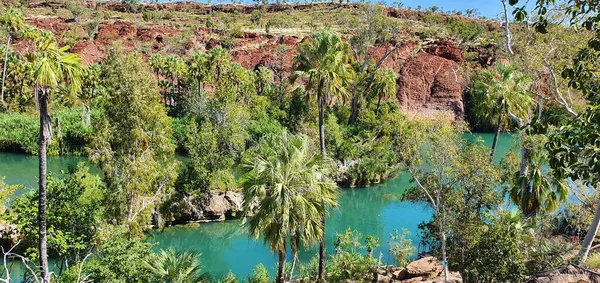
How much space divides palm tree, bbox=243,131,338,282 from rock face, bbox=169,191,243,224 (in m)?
15.0

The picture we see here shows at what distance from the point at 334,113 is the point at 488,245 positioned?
34.9 metres

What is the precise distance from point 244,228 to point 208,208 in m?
2.65

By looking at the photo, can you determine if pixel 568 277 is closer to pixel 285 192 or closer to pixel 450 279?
pixel 450 279

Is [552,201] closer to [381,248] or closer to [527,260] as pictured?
[527,260]

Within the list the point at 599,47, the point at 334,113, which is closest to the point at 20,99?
the point at 334,113

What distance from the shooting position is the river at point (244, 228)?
24.8 m

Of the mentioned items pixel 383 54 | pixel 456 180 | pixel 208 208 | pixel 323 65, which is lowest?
pixel 208 208

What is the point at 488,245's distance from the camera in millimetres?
14000

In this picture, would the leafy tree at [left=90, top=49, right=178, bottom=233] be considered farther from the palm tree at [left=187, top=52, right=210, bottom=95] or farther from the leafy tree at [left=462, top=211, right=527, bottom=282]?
the palm tree at [left=187, top=52, right=210, bottom=95]

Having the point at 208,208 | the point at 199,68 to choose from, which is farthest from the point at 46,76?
the point at 199,68

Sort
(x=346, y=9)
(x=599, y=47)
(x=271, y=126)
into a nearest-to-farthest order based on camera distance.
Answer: (x=599, y=47), (x=271, y=126), (x=346, y=9)

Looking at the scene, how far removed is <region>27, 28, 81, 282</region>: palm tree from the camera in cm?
1229

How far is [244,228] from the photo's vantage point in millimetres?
29000

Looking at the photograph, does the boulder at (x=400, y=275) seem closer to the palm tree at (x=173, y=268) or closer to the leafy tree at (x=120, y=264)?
the palm tree at (x=173, y=268)
